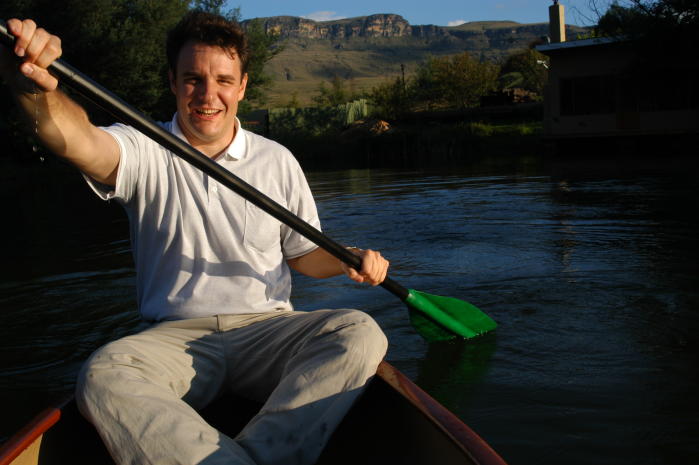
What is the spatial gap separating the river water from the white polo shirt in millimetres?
1030

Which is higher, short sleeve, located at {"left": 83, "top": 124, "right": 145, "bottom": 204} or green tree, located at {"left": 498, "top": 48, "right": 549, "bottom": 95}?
green tree, located at {"left": 498, "top": 48, "right": 549, "bottom": 95}

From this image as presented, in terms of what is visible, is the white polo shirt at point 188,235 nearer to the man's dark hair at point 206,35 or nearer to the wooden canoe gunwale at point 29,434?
the man's dark hair at point 206,35

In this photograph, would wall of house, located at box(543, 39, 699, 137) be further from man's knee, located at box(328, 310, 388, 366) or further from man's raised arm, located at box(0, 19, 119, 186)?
man's raised arm, located at box(0, 19, 119, 186)

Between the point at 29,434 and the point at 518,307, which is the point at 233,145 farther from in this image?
the point at 518,307

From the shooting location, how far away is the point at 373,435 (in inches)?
88.5

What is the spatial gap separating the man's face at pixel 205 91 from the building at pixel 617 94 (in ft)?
56.3

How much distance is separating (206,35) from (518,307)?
2571 millimetres

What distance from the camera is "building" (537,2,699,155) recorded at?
1805cm

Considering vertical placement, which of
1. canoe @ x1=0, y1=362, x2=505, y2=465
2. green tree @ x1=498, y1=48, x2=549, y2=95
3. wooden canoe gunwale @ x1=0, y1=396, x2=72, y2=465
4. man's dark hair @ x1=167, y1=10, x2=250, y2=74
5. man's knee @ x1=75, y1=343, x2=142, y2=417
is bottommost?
canoe @ x1=0, y1=362, x2=505, y2=465

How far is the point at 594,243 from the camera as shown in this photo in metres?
6.18

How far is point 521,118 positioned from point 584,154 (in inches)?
278

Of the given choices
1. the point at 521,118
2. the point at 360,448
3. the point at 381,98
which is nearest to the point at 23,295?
the point at 360,448

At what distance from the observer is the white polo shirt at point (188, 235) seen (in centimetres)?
240

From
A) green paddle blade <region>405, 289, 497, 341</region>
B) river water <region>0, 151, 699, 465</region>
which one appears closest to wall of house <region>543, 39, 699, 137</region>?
river water <region>0, 151, 699, 465</region>
